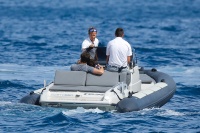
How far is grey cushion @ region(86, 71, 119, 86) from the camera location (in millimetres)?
18484

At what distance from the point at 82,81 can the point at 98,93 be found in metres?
0.59

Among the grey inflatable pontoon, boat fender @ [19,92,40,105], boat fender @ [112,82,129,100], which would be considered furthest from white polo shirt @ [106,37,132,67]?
boat fender @ [19,92,40,105]

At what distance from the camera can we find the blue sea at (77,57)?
17297 millimetres

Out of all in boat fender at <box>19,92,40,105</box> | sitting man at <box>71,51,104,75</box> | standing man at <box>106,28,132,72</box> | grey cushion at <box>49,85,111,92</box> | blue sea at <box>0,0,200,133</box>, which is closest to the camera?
blue sea at <box>0,0,200,133</box>

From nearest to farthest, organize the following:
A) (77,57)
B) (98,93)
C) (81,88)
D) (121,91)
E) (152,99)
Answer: (98,93) → (81,88) → (121,91) → (152,99) → (77,57)

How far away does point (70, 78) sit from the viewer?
60.7 feet

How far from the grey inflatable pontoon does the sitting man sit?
102mm

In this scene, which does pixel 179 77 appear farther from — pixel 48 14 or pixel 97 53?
pixel 48 14

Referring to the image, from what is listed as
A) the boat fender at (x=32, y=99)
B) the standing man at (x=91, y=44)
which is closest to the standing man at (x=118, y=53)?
the standing man at (x=91, y=44)

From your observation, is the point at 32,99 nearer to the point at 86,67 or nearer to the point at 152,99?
the point at 86,67

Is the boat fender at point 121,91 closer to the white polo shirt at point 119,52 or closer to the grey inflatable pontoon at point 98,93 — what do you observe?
the grey inflatable pontoon at point 98,93

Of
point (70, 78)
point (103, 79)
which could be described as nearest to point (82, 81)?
point (70, 78)

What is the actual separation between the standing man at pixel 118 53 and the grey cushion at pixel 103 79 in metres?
0.61

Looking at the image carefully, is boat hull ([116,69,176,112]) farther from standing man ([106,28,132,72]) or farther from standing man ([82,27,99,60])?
standing man ([82,27,99,60])
